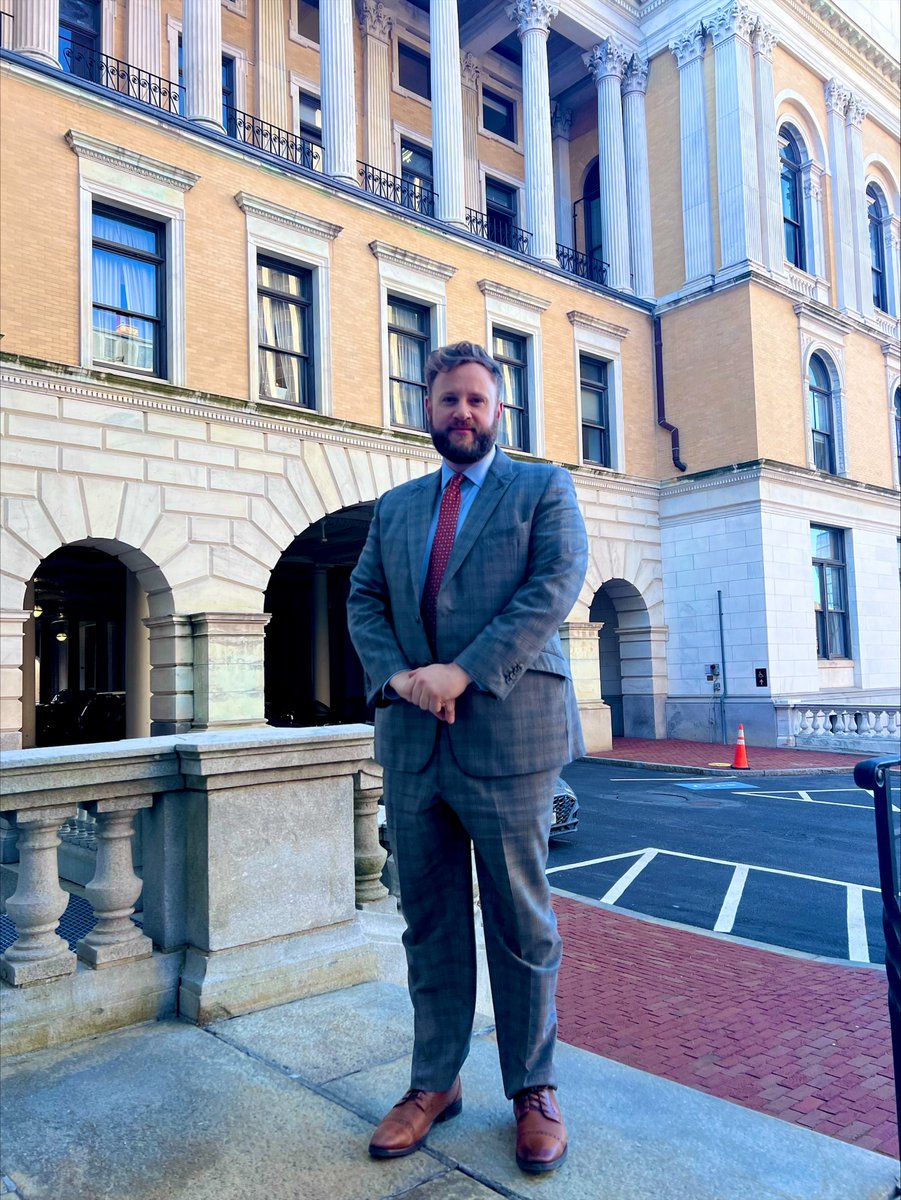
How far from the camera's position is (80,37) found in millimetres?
19391

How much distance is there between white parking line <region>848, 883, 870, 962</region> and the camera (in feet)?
20.7

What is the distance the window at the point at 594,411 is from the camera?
2461cm

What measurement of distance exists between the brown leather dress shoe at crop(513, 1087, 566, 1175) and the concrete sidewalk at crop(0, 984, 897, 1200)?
4 centimetres

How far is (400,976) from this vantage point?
4406 millimetres

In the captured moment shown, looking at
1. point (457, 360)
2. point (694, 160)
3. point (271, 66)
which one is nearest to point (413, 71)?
point (271, 66)

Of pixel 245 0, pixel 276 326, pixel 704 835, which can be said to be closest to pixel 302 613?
pixel 276 326

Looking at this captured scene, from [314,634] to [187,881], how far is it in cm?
2500

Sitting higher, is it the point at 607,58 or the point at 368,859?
the point at 607,58

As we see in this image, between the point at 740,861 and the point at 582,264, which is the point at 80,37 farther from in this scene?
the point at 740,861

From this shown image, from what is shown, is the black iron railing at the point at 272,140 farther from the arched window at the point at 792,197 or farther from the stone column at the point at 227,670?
the arched window at the point at 792,197

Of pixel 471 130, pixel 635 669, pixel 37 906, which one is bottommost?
pixel 37 906

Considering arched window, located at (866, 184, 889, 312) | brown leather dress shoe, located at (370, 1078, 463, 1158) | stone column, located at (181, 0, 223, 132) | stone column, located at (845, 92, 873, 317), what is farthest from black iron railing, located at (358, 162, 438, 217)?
brown leather dress shoe, located at (370, 1078, 463, 1158)

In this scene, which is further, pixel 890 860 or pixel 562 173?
pixel 562 173

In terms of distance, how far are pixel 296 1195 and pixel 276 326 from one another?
684 inches
